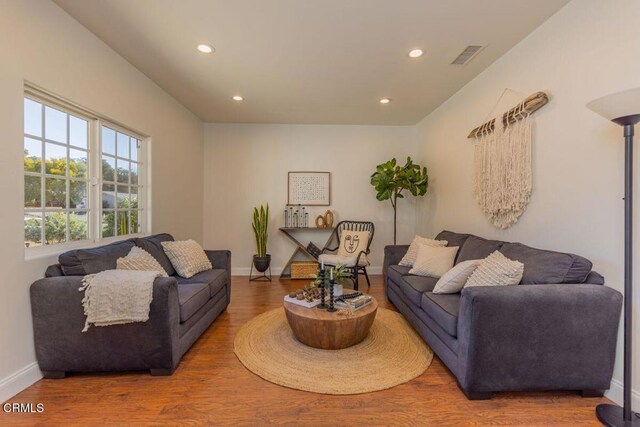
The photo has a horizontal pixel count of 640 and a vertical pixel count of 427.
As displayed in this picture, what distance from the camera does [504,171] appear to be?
269cm

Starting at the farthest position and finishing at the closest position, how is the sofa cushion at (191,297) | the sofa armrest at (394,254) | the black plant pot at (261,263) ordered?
the black plant pot at (261,263)
the sofa armrest at (394,254)
the sofa cushion at (191,297)

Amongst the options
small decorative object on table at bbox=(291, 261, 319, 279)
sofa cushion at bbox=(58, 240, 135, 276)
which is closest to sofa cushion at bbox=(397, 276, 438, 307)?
small decorative object on table at bbox=(291, 261, 319, 279)

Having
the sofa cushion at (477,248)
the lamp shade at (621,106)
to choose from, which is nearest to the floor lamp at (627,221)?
the lamp shade at (621,106)

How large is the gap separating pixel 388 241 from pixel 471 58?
3.06 meters

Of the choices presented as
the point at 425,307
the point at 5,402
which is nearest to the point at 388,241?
the point at 425,307

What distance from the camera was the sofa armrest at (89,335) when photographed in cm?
188

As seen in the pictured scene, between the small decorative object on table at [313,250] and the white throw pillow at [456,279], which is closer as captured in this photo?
the white throw pillow at [456,279]

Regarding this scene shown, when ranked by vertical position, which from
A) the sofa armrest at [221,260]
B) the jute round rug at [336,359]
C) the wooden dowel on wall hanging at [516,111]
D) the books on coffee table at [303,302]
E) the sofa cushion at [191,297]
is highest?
the wooden dowel on wall hanging at [516,111]

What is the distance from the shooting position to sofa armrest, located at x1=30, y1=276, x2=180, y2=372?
188cm

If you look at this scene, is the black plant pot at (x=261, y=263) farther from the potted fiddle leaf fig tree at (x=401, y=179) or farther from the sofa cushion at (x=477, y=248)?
the sofa cushion at (x=477, y=248)

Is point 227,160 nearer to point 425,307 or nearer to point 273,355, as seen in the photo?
point 273,355

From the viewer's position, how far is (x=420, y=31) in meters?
2.34

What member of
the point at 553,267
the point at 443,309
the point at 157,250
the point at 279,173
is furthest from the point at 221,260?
the point at 553,267

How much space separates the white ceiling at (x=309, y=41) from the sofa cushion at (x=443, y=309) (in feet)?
7.03
